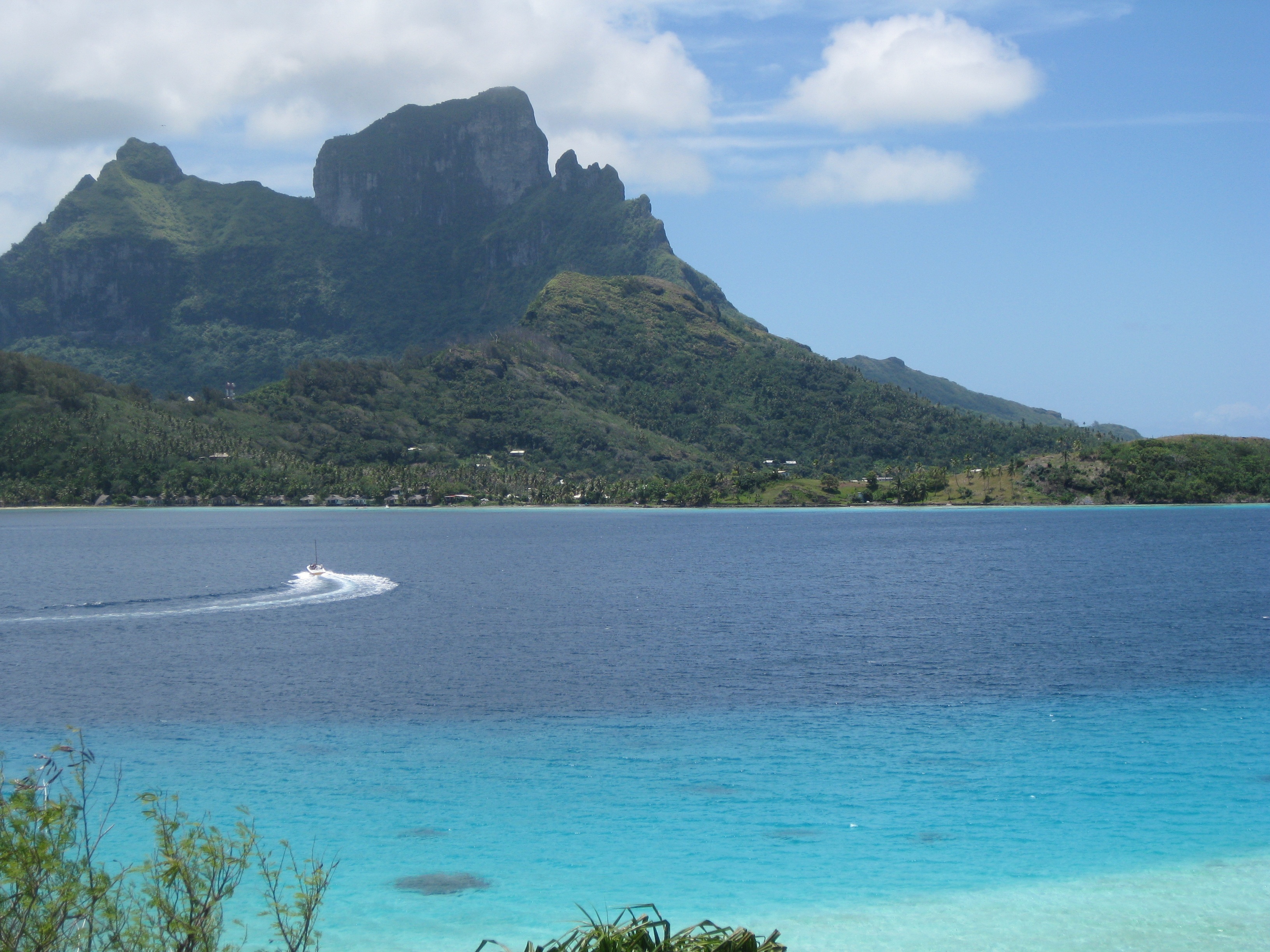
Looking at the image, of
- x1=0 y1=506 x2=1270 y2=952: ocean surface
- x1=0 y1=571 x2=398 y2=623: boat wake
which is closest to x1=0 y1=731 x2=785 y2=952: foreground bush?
x1=0 y1=506 x2=1270 y2=952: ocean surface

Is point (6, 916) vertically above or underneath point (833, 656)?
above

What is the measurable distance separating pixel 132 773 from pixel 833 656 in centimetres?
2824

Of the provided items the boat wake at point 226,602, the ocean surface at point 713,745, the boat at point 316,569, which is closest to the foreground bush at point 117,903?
the ocean surface at point 713,745

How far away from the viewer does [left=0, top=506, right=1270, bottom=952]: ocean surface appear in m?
19.1

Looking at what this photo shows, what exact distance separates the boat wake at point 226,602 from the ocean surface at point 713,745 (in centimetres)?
47

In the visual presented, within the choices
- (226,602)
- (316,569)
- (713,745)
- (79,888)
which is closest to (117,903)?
(79,888)

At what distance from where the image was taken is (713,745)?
29438 mm

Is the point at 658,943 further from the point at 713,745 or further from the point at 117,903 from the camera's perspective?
the point at 713,745

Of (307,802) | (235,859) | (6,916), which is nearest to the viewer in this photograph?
(6,916)

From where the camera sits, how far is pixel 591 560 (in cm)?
9888

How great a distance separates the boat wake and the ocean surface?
468 mm

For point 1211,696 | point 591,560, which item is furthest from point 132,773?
point 591,560

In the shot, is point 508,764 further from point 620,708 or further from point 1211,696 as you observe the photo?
point 1211,696

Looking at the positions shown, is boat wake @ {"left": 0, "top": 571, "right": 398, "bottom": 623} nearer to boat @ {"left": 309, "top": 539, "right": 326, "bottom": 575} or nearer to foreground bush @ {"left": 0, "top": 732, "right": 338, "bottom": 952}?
boat @ {"left": 309, "top": 539, "right": 326, "bottom": 575}
